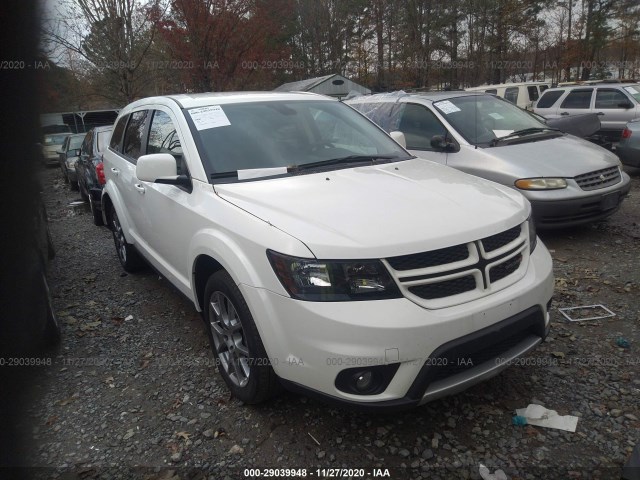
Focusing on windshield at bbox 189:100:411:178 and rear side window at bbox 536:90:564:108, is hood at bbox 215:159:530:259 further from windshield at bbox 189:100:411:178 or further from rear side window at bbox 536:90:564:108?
rear side window at bbox 536:90:564:108

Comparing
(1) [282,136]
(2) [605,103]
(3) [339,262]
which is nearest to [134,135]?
(1) [282,136]

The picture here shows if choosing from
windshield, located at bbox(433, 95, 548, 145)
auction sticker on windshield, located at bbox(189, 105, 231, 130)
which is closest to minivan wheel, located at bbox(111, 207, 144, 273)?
auction sticker on windshield, located at bbox(189, 105, 231, 130)

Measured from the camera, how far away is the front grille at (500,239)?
241cm

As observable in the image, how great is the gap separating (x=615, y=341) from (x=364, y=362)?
2.21 m

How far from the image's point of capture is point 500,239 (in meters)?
2.48

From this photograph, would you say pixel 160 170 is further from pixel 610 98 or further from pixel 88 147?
pixel 610 98

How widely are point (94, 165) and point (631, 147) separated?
9.05 m

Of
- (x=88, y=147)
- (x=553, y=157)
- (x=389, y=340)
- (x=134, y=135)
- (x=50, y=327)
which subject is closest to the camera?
(x=389, y=340)

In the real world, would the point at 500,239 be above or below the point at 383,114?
below

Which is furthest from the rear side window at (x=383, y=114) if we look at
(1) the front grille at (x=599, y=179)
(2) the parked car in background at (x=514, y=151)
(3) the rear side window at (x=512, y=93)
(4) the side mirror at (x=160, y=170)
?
(3) the rear side window at (x=512, y=93)

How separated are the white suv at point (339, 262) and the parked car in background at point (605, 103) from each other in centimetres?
986

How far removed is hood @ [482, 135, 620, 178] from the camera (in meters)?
5.00

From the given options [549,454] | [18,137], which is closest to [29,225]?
[18,137]

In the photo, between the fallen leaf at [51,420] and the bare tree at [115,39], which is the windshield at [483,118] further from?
the bare tree at [115,39]
